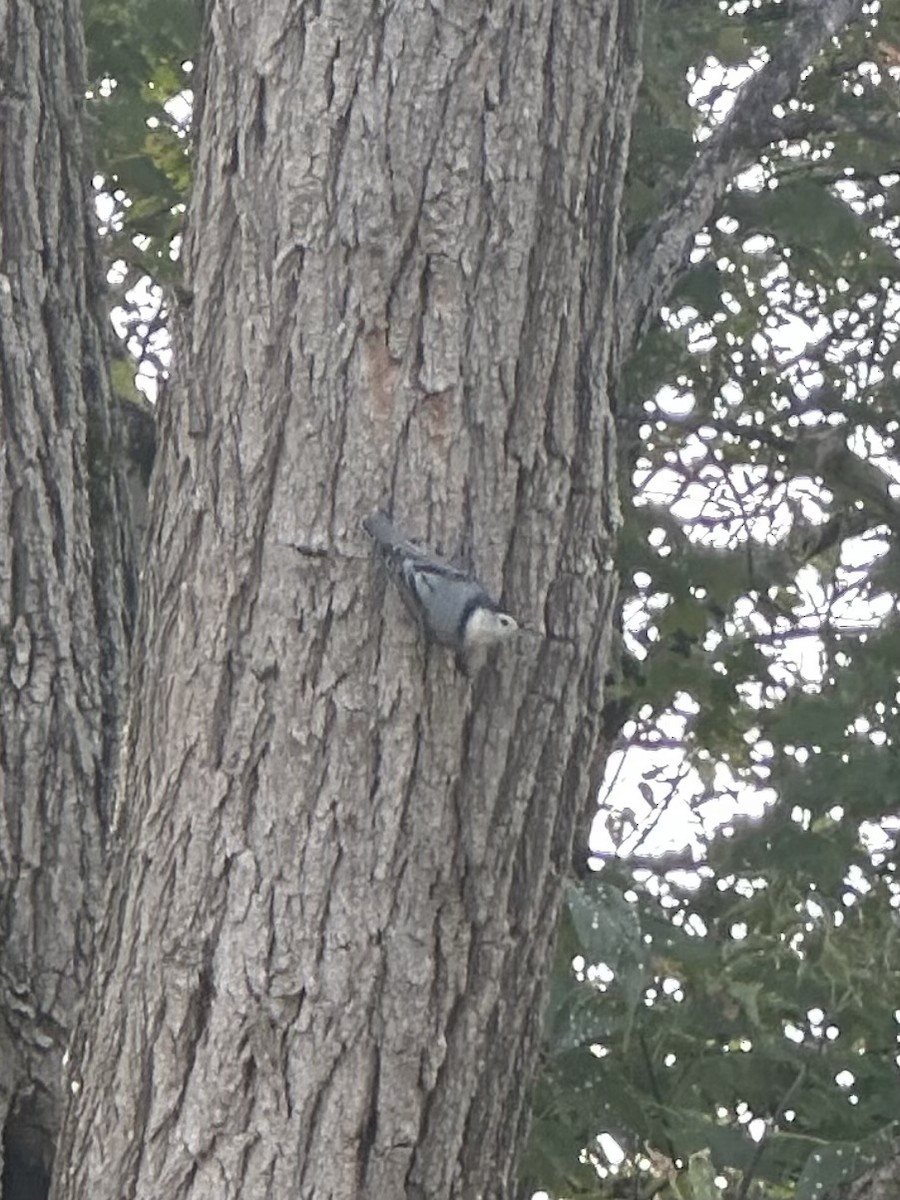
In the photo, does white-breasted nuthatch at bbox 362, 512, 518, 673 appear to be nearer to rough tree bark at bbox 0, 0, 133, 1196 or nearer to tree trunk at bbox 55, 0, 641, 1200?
tree trunk at bbox 55, 0, 641, 1200

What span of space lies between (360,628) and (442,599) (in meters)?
0.09

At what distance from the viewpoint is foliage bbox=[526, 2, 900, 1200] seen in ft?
8.67

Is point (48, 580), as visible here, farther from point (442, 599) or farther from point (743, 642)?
point (743, 642)

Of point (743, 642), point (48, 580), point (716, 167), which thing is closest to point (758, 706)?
point (743, 642)

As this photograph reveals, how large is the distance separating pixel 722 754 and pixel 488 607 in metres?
3.07

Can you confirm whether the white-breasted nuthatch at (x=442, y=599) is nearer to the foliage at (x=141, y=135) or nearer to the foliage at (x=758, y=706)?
the foliage at (x=758, y=706)

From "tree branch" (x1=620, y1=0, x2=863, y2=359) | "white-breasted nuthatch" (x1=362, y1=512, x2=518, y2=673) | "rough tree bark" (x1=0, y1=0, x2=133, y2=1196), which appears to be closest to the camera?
"white-breasted nuthatch" (x1=362, y1=512, x2=518, y2=673)

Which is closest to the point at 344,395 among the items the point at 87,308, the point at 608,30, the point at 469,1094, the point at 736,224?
the point at 608,30

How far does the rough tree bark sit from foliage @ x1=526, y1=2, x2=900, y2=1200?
0.58 m

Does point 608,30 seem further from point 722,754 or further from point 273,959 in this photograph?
point 722,754

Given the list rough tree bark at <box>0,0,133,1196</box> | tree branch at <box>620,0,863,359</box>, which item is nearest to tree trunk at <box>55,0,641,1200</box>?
rough tree bark at <box>0,0,133,1196</box>

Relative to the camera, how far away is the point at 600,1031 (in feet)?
7.90

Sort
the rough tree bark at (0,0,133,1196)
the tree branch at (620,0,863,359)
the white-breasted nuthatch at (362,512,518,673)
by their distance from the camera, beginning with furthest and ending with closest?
the tree branch at (620,0,863,359) → the rough tree bark at (0,0,133,1196) → the white-breasted nuthatch at (362,512,518,673)

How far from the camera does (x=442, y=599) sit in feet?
4.87
